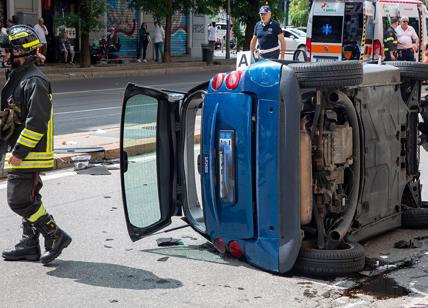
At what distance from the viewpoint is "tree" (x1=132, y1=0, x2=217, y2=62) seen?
31000mm

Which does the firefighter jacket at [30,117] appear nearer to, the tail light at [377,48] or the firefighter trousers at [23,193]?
the firefighter trousers at [23,193]

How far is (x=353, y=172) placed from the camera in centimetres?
633

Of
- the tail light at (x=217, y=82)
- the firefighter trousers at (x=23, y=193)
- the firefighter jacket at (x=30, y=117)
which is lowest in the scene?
the firefighter trousers at (x=23, y=193)

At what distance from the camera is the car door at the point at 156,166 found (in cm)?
661

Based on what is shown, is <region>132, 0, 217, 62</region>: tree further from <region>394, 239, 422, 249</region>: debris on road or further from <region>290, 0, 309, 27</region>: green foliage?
<region>394, 239, 422, 249</region>: debris on road

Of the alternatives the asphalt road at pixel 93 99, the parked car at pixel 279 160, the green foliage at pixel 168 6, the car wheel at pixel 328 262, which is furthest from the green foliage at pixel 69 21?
the car wheel at pixel 328 262

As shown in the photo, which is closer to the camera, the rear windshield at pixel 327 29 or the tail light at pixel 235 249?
the tail light at pixel 235 249

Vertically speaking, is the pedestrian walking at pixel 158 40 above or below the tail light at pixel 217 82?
below

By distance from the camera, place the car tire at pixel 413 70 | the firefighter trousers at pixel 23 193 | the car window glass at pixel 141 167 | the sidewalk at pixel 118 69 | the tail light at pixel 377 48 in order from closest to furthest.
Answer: the firefighter trousers at pixel 23 193
the car window glass at pixel 141 167
the car tire at pixel 413 70
the tail light at pixel 377 48
the sidewalk at pixel 118 69

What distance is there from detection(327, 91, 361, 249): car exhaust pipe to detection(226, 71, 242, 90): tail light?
687 mm

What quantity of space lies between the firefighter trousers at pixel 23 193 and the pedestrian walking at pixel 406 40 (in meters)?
15.9

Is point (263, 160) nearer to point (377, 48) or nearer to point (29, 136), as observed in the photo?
point (29, 136)

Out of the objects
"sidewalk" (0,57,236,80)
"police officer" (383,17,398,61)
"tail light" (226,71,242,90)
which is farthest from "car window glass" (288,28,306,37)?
"tail light" (226,71,242,90)

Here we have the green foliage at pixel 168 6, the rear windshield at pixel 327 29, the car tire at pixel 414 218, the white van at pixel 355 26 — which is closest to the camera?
the car tire at pixel 414 218
